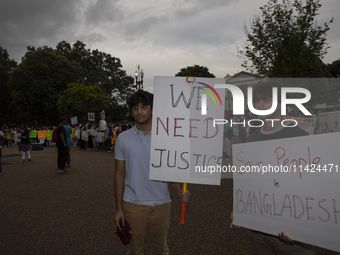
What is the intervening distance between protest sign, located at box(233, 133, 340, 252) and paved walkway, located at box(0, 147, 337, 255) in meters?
1.75

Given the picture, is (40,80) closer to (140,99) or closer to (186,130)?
(140,99)

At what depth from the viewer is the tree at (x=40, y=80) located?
122ft

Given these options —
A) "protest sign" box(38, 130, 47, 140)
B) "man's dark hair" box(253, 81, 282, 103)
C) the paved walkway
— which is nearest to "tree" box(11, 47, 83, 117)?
"protest sign" box(38, 130, 47, 140)

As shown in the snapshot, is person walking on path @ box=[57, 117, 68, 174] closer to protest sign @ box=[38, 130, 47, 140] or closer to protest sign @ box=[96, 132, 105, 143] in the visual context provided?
protest sign @ box=[96, 132, 105, 143]

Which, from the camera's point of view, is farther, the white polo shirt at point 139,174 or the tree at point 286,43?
the tree at point 286,43

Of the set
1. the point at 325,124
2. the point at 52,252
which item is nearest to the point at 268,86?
the point at 52,252

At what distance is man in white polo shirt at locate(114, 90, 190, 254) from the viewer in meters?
2.11

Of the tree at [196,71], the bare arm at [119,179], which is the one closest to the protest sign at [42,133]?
the bare arm at [119,179]

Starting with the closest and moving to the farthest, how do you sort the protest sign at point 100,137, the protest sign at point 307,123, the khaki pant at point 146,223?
the khaki pant at point 146,223 → the protest sign at point 307,123 → the protest sign at point 100,137

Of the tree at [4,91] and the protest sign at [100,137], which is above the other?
the tree at [4,91]

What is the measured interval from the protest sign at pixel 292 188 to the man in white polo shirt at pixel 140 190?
0.51m

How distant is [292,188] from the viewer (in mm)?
1715

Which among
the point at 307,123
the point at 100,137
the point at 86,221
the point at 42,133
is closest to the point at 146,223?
the point at 86,221

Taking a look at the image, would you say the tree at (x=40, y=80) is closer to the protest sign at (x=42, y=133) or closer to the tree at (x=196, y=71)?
the protest sign at (x=42, y=133)
